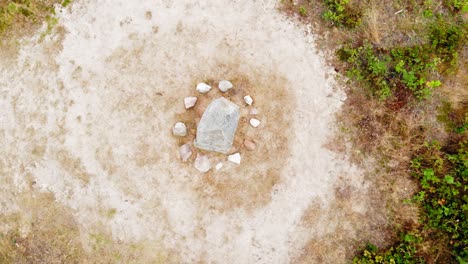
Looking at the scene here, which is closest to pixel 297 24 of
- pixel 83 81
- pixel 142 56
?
pixel 142 56

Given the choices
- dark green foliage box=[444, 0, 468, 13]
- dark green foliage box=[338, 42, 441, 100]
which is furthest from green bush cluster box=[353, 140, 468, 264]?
dark green foliage box=[444, 0, 468, 13]

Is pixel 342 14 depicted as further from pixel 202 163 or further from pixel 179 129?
pixel 202 163

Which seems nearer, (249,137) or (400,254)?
(400,254)

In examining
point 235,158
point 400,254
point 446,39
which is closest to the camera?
point 400,254

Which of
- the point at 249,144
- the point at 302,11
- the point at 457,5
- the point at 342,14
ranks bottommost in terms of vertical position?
the point at 249,144

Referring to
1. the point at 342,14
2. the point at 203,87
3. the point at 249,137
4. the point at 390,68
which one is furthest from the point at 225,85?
the point at 390,68

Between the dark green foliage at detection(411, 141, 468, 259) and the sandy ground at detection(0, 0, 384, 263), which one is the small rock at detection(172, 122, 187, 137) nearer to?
the sandy ground at detection(0, 0, 384, 263)

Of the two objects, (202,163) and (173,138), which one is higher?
(173,138)
